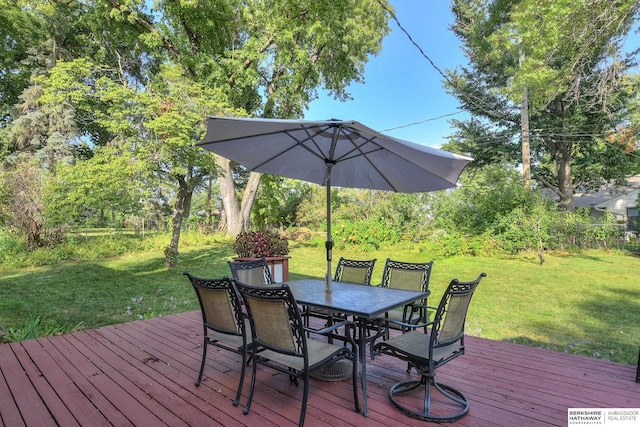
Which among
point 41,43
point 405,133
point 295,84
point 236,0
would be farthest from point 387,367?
point 41,43

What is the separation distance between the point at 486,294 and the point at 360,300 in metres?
4.23

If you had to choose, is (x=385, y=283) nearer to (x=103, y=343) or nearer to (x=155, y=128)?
(x=103, y=343)

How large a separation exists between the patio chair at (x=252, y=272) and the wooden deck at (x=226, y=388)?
0.68m

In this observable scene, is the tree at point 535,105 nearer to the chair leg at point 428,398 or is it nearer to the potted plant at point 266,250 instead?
the potted plant at point 266,250

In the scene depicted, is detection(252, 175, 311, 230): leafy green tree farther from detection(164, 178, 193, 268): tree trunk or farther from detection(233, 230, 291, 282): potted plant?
detection(233, 230, 291, 282): potted plant

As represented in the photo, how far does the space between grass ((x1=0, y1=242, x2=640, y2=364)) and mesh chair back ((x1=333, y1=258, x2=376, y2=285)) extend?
1.57 metres

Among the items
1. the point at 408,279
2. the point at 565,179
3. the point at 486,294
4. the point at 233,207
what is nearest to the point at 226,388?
the point at 408,279

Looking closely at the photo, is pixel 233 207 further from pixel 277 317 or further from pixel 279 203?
pixel 277 317

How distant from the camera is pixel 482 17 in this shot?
10.3 metres

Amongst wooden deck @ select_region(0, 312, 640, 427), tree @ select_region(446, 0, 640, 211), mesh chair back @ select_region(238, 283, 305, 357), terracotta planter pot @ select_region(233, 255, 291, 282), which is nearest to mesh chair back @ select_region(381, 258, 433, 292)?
wooden deck @ select_region(0, 312, 640, 427)

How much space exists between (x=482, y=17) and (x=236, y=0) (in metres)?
7.63

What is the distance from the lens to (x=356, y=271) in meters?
3.63

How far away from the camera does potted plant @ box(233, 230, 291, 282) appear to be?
5355 millimetres

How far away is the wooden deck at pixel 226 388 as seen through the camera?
6.68 ft
